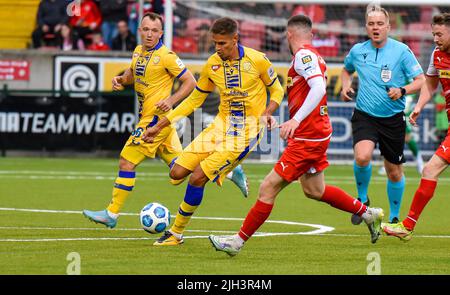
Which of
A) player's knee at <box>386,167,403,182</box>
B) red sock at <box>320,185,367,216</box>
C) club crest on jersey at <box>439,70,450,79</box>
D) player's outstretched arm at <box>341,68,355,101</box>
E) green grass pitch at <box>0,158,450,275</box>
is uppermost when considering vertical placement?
club crest on jersey at <box>439,70,450,79</box>

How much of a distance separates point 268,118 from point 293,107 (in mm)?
256

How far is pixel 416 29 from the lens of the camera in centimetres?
2606

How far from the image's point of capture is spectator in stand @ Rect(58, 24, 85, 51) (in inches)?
1063

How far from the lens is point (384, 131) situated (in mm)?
12820

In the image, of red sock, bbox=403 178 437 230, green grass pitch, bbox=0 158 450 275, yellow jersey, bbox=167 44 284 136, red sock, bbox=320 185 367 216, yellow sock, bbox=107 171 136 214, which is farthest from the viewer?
yellow sock, bbox=107 171 136 214

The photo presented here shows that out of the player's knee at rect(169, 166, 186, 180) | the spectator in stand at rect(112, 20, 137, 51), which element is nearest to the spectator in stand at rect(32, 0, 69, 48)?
the spectator in stand at rect(112, 20, 137, 51)

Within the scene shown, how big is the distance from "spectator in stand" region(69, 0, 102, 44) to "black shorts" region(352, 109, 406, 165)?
15.3 m

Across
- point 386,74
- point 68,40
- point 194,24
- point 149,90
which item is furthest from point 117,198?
point 68,40

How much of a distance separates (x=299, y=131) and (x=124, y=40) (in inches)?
669

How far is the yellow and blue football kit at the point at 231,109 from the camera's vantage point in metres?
11.2

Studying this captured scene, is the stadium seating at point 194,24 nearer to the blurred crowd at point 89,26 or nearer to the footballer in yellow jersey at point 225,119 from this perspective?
the blurred crowd at point 89,26

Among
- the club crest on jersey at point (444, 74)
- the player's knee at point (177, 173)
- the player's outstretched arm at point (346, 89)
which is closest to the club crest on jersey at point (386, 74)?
the player's outstretched arm at point (346, 89)

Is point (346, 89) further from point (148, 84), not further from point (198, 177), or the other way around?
point (198, 177)

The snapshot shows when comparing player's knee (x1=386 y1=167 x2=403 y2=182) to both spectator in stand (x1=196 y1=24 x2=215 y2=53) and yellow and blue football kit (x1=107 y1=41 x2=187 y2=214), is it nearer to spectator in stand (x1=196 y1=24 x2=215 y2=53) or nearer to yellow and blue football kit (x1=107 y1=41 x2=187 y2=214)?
yellow and blue football kit (x1=107 y1=41 x2=187 y2=214)
